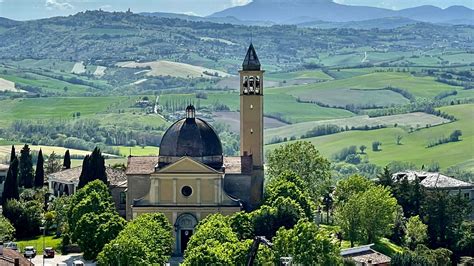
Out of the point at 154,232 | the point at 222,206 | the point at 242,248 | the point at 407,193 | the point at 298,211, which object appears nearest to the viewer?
the point at 242,248

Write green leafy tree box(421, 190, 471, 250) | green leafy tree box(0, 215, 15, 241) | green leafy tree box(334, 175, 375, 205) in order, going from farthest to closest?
green leafy tree box(334, 175, 375, 205) < green leafy tree box(421, 190, 471, 250) < green leafy tree box(0, 215, 15, 241)

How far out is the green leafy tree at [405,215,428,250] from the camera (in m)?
90.5

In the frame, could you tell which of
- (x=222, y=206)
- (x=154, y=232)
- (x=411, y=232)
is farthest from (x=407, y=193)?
(x=154, y=232)

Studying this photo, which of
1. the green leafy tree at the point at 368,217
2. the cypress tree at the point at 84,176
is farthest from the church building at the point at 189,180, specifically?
the green leafy tree at the point at 368,217

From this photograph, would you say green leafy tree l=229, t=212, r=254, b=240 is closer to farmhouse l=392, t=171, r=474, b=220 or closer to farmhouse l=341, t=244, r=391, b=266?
farmhouse l=341, t=244, r=391, b=266

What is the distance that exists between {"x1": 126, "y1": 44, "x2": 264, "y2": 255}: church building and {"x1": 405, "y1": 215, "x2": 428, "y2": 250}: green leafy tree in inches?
497

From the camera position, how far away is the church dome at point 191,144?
313 ft

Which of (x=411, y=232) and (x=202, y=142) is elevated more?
(x=202, y=142)

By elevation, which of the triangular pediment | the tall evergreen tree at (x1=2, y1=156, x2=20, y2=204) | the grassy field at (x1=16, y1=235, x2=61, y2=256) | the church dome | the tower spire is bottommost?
the grassy field at (x1=16, y1=235, x2=61, y2=256)

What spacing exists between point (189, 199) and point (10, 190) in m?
18.8

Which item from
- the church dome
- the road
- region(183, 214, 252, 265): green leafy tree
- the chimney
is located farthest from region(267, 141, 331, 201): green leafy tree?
region(183, 214, 252, 265): green leafy tree

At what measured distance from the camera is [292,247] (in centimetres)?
7019

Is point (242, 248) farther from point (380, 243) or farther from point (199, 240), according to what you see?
point (380, 243)

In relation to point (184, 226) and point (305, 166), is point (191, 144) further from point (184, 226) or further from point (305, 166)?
point (305, 166)
